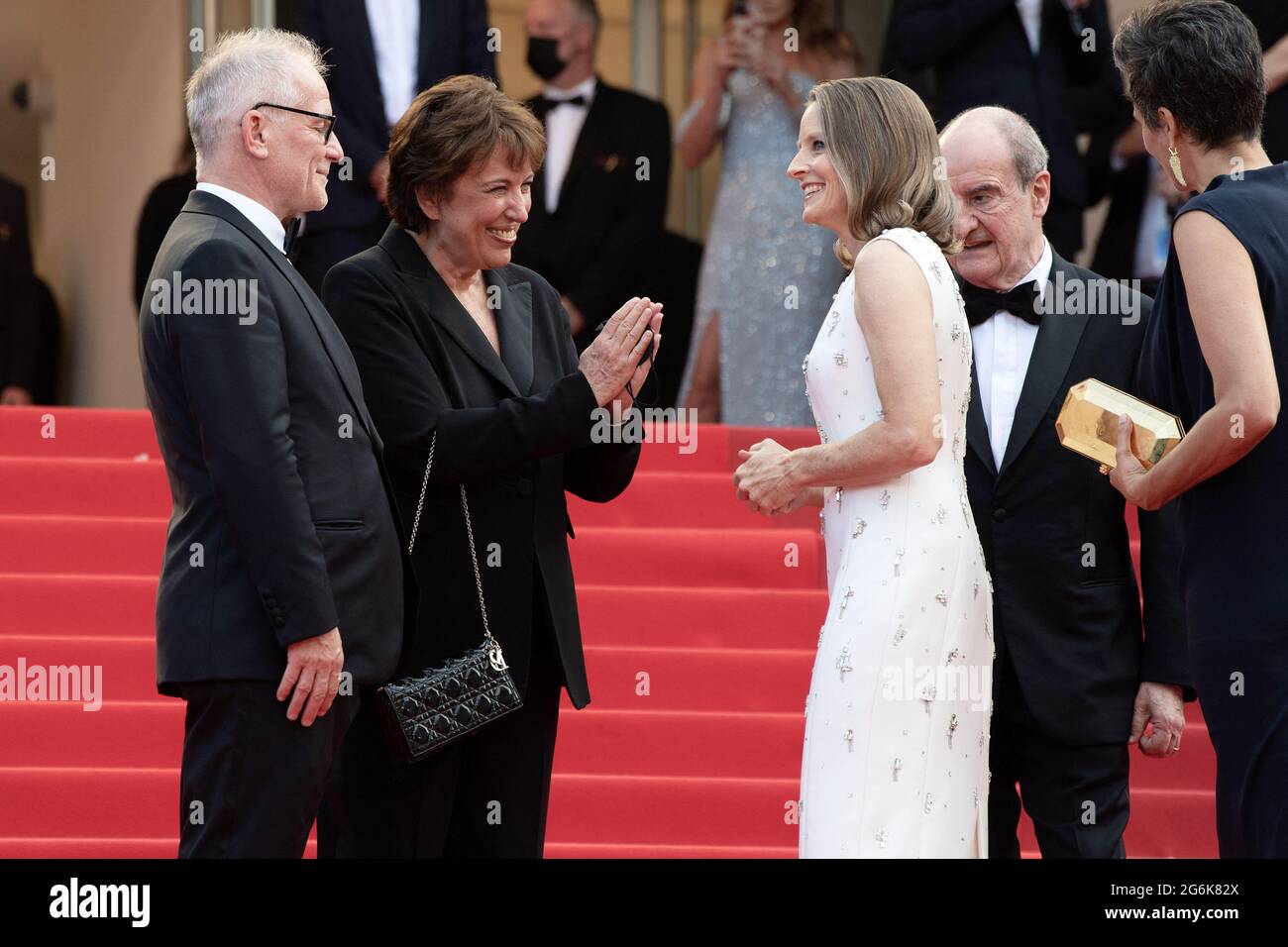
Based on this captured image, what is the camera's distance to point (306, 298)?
319cm

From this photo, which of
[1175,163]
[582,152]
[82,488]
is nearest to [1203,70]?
[1175,163]

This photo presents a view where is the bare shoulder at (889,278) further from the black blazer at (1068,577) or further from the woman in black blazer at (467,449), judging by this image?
the black blazer at (1068,577)

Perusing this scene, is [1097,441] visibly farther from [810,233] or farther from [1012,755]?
[810,233]

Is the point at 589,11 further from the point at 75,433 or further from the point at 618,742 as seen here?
the point at 618,742

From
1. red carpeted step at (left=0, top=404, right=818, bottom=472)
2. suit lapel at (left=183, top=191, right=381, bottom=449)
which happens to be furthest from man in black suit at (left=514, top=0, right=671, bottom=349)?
suit lapel at (left=183, top=191, right=381, bottom=449)

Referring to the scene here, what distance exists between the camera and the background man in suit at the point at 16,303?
8.27 meters

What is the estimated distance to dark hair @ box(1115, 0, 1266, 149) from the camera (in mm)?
3064

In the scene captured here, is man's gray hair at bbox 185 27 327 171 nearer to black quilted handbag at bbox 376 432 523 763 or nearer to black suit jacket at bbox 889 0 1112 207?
black quilted handbag at bbox 376 432 523 763

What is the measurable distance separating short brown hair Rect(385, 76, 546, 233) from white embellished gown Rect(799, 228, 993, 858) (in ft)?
2.62

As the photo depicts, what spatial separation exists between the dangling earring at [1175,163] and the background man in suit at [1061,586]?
0.48 metres

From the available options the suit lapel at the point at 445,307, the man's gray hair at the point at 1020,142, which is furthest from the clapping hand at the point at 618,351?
the man's gray hair at the point at 1020,142

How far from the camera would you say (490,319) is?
12.0 ft

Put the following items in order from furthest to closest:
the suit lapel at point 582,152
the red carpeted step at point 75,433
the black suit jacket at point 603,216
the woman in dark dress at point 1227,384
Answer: the suit lapel at point 582,152
the black suit jacket at point 603,216
the red carpeted step at point 75,433
the woman in dark dress at point 1227,384

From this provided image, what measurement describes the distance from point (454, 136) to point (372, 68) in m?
3.13
